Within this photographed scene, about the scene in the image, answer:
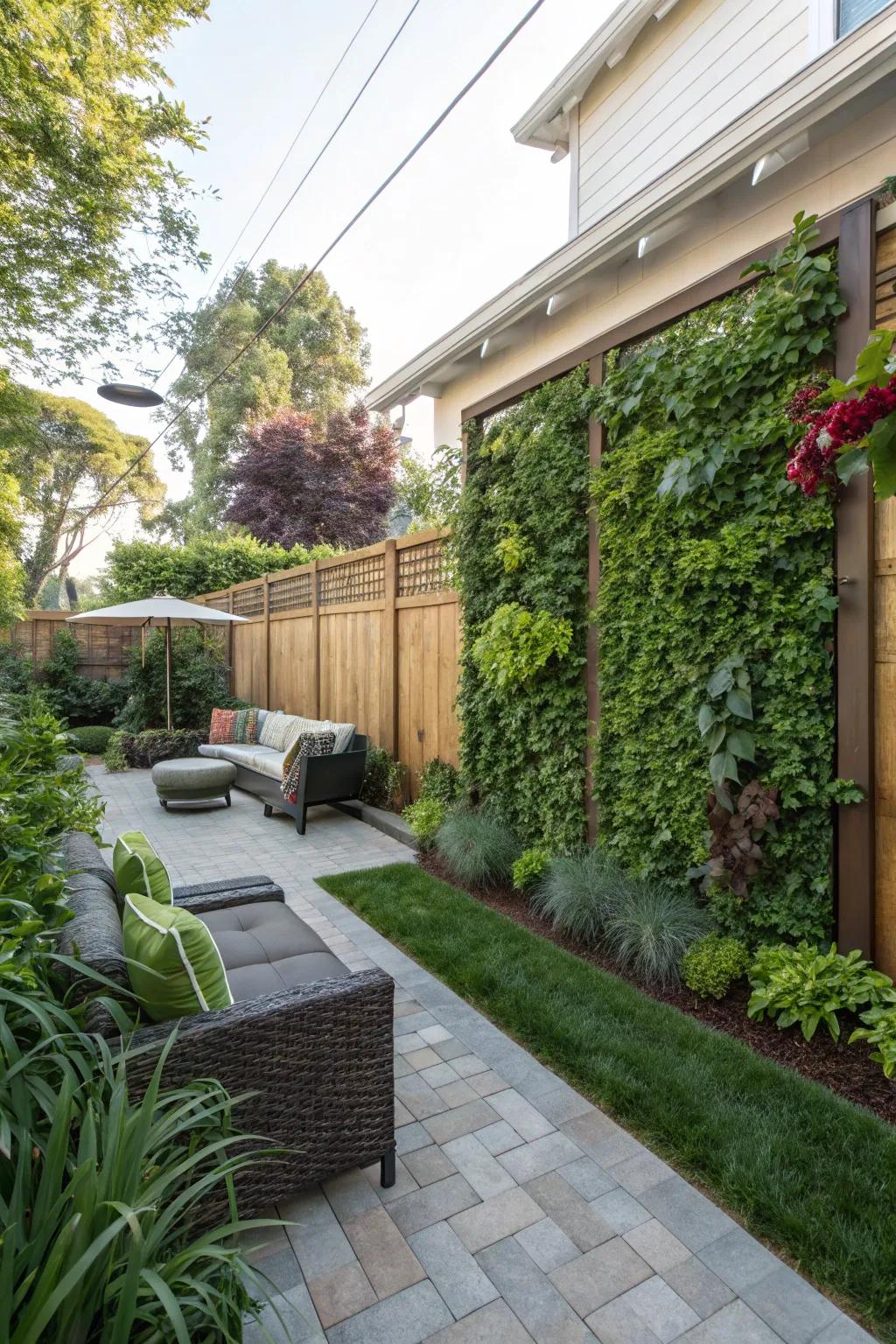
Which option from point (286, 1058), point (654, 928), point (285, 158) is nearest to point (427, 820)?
point (654, 928)

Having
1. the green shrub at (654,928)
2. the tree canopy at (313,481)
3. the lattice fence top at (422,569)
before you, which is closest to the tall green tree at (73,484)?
the tree canopy at (313,481)

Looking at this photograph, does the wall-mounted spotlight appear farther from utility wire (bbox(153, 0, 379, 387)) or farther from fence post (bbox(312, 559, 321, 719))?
fence post (bbox(312, 559, 321, 719))

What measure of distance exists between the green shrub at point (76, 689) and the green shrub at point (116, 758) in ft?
6.59

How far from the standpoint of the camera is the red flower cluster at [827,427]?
1.65 meters

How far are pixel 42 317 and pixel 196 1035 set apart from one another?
7.74 m

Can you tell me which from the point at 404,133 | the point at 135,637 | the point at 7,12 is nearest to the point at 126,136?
the point at 7,12

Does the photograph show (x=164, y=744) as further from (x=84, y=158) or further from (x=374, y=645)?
(x=84, y=158)

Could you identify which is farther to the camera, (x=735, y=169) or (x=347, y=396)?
(x=347, y=396)

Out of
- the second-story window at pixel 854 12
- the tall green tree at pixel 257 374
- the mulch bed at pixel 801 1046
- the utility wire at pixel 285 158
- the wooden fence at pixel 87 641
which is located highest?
the tall green tree at pixel 257 374

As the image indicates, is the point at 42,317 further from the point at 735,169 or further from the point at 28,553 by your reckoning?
the point at 28,553

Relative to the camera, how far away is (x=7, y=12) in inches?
181

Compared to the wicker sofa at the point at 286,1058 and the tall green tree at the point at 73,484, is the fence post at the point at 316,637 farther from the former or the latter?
the tall green tree at the point at 73,484

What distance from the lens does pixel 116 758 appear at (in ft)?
29.6

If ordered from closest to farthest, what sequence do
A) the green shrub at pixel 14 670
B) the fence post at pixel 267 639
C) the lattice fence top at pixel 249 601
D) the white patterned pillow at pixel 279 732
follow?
the white patterned pillow at pixel 279 732, the fence post at pixel 267 639, the lattice fence top at pixel 249 601, the green shrub at pixel 14 670
